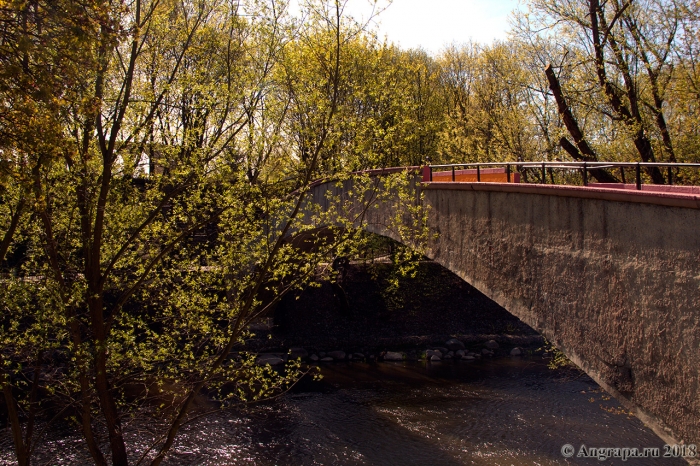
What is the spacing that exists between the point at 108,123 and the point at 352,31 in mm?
3497

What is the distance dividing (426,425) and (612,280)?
31.0ft

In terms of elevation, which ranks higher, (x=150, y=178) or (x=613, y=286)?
(x=150, y=178)

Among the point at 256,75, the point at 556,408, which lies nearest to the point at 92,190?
the point at 256,75

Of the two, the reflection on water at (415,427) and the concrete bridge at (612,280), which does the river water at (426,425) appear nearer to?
the reflection on water at (415,427)

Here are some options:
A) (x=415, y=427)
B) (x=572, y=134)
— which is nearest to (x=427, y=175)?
(x=572, y=134)

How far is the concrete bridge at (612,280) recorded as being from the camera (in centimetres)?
568

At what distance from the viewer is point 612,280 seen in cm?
666

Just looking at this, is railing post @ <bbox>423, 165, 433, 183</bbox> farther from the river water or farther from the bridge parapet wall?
the river water

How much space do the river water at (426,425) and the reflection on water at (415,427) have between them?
0.08 feet

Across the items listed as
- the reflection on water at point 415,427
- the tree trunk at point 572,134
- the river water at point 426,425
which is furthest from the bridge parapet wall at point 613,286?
the river water at point 426,425

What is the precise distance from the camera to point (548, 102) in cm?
1809

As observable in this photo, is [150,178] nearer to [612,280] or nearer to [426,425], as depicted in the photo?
[612,280]

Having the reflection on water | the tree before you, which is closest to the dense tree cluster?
the tree

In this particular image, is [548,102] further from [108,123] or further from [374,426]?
[108,123]
